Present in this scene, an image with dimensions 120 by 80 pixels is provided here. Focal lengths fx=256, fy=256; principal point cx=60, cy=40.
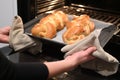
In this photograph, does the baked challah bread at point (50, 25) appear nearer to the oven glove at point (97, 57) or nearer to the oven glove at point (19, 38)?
the oven glove at point (19, 38)

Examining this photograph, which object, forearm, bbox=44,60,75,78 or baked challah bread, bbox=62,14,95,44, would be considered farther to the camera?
baked challah bread, bbox=62,14,95,44

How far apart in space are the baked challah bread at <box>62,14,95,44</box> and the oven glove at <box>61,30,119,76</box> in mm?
84

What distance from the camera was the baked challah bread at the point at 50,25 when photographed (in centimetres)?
99

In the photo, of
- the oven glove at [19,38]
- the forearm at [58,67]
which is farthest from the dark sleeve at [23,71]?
the oven glove at [19,38]

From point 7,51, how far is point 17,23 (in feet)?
0.61

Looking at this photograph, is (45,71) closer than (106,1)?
Yes

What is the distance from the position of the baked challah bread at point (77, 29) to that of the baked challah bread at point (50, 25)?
0.04 m

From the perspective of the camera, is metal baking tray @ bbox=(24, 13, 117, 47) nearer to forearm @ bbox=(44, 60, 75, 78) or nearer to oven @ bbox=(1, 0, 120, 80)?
oven @ bbox=(1, 0, 120, 80)

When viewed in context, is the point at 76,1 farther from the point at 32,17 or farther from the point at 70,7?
the point at 32,17

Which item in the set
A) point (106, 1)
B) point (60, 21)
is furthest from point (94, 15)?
point (60, 21)

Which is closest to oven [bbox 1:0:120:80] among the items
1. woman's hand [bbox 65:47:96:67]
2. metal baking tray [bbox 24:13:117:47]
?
metal baking tray [bbox 24:13:117:47]

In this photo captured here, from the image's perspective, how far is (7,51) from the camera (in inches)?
43.7

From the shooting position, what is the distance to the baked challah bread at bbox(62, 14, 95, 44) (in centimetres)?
96

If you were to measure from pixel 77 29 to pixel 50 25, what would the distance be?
0.12 m
